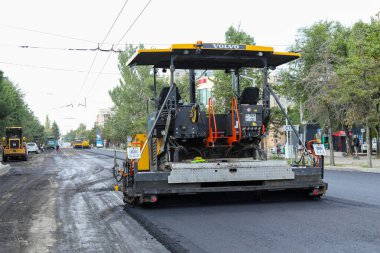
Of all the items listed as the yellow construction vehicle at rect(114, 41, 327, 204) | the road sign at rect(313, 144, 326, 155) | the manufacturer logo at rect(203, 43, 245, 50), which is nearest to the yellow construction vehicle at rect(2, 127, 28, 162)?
the yellow construction vehicle at rect(114, 41, 327, 204)

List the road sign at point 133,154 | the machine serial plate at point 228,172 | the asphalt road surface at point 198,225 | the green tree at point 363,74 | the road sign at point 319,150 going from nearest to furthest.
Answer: the asphalt road surface at point 198,225 < the machine serial plate at point 228,172 < the road sign at point 133,154 < the road sign at point 319,150 < the green tree at point 363,74

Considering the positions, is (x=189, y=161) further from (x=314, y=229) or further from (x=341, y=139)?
(x=341, y=139)

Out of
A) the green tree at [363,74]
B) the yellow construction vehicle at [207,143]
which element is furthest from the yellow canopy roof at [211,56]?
the green tree at [363,74]

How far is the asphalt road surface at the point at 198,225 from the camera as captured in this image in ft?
19.8

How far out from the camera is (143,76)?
62.5m

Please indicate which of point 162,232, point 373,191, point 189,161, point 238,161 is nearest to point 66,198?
point 189,161

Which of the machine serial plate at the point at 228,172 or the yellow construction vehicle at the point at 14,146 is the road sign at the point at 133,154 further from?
the yellow construction vehicle at the point at 14,146

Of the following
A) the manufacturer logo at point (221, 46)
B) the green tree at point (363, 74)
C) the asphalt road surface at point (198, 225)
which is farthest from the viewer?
the green tree at point (363, 74)

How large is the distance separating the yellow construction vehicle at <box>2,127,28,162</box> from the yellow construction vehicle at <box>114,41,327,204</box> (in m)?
33.8

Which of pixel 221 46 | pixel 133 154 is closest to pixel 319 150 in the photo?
pixel 221 46

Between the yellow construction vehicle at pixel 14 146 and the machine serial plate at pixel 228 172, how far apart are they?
35.5 metres

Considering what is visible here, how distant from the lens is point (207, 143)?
31.8 feet

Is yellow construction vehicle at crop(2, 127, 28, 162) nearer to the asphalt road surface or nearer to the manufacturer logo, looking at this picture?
the asphalt road surface

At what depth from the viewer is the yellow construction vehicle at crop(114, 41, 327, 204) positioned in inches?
340
